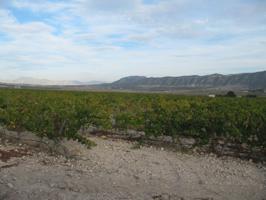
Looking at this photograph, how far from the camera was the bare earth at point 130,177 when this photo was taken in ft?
26.4

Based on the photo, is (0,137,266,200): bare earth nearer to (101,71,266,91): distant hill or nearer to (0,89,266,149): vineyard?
(0,89,266,149): vineyard

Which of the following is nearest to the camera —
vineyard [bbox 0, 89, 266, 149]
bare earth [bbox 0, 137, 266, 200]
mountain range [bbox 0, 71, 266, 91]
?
bare earth [bbox 0, 137, 266, 200]

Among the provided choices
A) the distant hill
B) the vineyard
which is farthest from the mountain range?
the vineyard

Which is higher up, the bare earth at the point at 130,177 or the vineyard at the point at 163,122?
the vineyard at the point at 163,122

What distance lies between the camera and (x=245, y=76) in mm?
161875

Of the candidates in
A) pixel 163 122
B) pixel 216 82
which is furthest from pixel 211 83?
pixel 163 122

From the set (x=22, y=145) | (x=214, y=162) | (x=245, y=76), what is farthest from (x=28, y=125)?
(x=245, y=76)

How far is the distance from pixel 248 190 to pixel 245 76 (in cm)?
15939

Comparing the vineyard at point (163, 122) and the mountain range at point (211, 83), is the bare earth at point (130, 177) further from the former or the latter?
the mountain range at point (211, 83)

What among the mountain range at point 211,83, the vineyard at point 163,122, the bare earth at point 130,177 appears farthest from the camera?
the mountain range at point 211,83

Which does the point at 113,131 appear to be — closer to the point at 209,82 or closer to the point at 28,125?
the point at 28,125

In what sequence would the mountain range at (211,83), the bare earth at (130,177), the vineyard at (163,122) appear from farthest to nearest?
1. the mountain range at (211,83)
2. the vineyard at (163,122)
3. the bare earth at (130,177)

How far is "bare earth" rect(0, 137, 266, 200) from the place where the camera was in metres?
8.05

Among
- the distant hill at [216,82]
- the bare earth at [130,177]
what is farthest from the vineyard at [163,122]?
the distant hill at [216,82]
